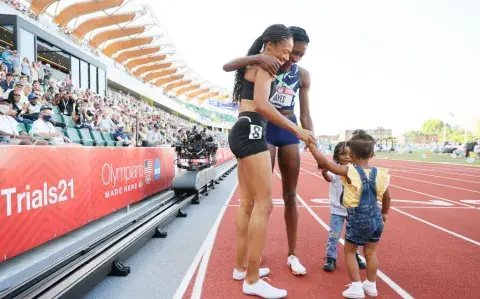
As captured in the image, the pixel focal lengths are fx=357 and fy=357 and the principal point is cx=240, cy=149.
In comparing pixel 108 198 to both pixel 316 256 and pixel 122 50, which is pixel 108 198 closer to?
pixel 316 256

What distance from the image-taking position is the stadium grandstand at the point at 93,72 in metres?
10.2

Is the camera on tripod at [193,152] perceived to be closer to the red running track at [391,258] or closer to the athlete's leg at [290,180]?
the red running track at [391,258]

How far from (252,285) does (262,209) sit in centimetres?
63

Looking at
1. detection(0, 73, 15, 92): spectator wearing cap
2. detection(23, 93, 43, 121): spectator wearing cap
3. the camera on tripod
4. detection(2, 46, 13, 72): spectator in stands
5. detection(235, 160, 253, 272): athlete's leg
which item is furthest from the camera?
detection(2, 46, 13, 72): spectator in stands

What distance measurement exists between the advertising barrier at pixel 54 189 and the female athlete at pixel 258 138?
83.8 inches

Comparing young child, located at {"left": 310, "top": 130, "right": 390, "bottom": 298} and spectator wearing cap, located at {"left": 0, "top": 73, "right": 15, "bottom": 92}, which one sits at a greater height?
spectator wearing cap, located at {"left": 0, "top": 73, "right": 15, "bottom": 92}

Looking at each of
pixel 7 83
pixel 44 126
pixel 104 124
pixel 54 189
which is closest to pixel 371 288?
pixel 54 189

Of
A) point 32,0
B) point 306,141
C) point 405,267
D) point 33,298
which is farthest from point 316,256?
point 32,0

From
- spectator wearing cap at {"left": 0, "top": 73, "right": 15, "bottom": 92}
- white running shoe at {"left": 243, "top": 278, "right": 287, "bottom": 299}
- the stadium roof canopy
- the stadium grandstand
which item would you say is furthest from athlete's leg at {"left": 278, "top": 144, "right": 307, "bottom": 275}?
the stadium roof canopy

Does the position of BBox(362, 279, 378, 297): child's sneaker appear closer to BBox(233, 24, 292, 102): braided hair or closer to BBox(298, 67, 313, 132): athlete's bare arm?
BBox(298, 67, 313, 132): athlete's bare arm

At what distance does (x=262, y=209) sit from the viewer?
118 inches

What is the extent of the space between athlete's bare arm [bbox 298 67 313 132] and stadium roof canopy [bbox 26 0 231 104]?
2786 cm

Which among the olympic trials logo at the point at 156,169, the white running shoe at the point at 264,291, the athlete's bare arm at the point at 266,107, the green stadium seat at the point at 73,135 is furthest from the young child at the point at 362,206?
the green stadium seat at the point at 73,135

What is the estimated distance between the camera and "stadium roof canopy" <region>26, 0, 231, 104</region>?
98.5 feet
